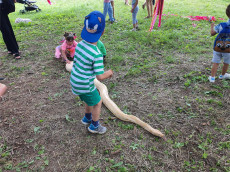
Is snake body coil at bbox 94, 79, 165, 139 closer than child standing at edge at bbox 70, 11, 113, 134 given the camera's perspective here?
No

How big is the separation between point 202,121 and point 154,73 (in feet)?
5.50

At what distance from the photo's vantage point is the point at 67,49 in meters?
4.89

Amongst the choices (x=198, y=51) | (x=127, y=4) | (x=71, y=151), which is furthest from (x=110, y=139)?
(x=127, y=4)

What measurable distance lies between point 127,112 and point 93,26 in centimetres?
170

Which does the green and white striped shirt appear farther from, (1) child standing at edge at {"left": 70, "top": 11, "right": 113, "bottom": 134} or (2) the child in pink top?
(2) the child in pink top

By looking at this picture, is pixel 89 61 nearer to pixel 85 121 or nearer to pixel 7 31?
pixel 85 121

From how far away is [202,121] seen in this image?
9.54ft

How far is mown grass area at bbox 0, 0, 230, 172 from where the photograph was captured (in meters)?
2.34

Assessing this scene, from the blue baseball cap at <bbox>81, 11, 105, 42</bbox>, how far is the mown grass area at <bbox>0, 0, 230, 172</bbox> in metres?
1.51

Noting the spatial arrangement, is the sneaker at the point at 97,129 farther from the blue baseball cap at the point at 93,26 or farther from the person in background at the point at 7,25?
the person in background at the point at 7,25

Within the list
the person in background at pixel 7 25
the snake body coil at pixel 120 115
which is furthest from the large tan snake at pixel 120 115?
the person in background at pixel 7 25

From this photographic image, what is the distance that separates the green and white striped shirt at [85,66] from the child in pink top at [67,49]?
8.24 feet

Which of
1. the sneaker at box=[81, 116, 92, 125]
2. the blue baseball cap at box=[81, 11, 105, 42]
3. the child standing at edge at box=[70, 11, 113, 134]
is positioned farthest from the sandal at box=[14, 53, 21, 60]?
the blue baseball cap at box=[81, 11, 105, 42]

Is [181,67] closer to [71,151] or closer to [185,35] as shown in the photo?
[185,35]
